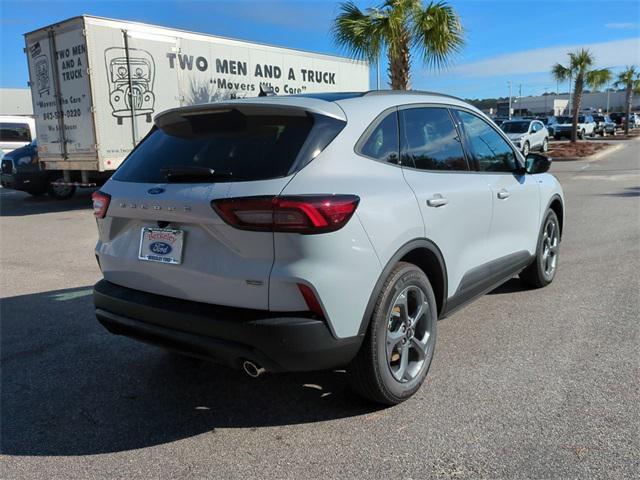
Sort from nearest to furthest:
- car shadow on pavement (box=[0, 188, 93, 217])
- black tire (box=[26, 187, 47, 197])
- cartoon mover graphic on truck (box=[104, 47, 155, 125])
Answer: cartoon mover graphic on truck (box=[104, 47, 155, 125]), car shadow on pavement (box=[0, 188, 93, 217]), black tire (box=[26, 187, 47, 197])

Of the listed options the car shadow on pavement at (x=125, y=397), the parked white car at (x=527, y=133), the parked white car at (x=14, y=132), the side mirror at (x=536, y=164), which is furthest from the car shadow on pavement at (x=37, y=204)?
the parked white car at (x=527, y=133)

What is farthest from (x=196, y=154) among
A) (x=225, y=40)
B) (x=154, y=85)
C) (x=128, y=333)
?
(x=225, y=40)

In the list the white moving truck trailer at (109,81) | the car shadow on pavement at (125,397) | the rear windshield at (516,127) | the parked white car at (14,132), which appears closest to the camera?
the car shadow on pavement at (125,397)

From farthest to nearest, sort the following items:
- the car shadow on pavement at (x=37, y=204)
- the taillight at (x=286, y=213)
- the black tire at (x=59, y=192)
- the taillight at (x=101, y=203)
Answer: the black tire at (x=59, y=192)
the car shadow on pavement at (x=37, y=204)
the taillight at (x=101, y=203)
the taillight at (x=286, y=213)

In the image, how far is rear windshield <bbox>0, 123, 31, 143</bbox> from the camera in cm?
1708

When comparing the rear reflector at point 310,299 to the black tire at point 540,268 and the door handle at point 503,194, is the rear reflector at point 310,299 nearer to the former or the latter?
the door handle at point 503,194

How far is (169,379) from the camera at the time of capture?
371 cm

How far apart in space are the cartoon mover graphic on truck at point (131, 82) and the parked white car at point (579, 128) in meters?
30.8

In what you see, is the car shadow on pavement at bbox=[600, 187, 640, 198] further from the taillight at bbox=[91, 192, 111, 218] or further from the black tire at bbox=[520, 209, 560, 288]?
the taillight at bbox=[91, 192, 111, 218]

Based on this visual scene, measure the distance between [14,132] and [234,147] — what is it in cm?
1710

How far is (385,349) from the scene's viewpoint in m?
3.04

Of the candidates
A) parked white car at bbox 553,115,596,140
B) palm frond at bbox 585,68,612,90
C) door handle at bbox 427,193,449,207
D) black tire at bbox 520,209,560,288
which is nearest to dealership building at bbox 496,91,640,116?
parked white car at bbox 553,115,596,140

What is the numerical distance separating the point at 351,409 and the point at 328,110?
1.71m

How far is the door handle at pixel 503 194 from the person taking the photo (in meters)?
4.28
